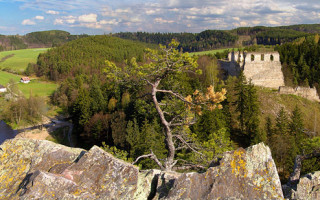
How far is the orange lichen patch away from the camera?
15.5 ft

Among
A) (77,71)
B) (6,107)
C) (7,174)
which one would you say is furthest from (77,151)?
(77,71)

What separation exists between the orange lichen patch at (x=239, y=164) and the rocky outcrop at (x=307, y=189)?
1.23 metres

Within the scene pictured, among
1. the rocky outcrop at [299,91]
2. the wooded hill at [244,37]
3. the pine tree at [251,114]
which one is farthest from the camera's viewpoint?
the wooded hill at [244,37]

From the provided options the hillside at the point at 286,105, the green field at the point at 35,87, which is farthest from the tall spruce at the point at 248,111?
the green field at the point at 35,87

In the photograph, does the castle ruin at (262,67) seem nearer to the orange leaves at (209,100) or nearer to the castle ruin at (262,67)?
the castle ruin at (262,67)

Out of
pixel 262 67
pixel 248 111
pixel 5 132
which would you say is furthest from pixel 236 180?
pixel 5 132

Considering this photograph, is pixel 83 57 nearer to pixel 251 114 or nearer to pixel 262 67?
pixel 262 67

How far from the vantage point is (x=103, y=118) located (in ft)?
134

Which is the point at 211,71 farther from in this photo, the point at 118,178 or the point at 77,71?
the point at 77,71

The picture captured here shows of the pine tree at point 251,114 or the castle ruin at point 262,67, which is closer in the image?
the pine tree at point 251,114

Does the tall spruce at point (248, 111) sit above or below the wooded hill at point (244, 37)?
below

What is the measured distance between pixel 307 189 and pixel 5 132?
189 ft

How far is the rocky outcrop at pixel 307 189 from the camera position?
4902 mm

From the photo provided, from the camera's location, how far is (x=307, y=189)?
505 centimetres
